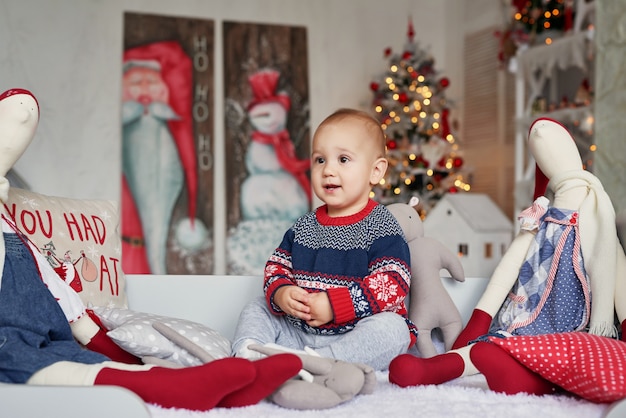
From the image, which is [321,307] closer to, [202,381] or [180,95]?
[202,381]

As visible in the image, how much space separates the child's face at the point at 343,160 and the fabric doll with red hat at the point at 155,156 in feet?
10.7

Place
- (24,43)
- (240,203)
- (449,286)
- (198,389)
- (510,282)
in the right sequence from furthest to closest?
(240,203) → (24,43) → (449,286) → (510,282) → (198,389)

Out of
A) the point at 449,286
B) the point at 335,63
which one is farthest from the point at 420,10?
the point at 449,286

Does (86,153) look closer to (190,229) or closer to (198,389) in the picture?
(190,229)

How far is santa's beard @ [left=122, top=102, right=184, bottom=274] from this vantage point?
4.85 m

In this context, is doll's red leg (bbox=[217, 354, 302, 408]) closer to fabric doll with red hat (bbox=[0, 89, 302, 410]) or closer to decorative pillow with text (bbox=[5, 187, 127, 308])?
fabric doll with red hat (bbox=[0, 89, 302, 410])

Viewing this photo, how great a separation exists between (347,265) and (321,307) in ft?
0.48

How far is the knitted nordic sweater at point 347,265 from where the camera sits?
63.7 inches

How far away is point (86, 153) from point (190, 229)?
0.82m

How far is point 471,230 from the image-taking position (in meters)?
4.49

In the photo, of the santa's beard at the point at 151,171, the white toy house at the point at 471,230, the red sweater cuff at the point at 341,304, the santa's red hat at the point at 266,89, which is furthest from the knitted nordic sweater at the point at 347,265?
the santa's red hat at the point at 266,89

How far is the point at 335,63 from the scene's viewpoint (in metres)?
5.46

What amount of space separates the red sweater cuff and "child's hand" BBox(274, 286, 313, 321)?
0.05m

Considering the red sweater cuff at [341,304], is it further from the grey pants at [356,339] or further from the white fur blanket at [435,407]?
the white fur blanket at [435,407]
